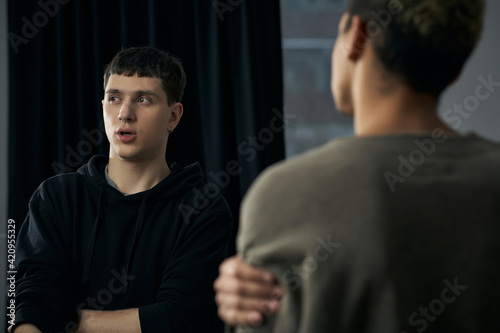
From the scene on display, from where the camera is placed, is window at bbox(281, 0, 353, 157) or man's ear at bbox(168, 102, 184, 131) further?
window at bbox(281, 0, 353, 157)

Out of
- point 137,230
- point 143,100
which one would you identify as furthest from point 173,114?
point 137,230

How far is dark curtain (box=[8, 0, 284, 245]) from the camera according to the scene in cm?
251

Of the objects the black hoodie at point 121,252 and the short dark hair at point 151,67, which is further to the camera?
the short dark hair at point 151,67

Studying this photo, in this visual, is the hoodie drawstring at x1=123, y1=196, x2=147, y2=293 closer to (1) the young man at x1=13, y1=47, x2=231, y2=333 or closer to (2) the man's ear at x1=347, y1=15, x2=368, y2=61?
(1) the young man at x1=13, y1=47, x2=231, y2=333

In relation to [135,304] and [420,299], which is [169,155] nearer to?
[135,304]

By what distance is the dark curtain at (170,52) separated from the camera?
251 cm

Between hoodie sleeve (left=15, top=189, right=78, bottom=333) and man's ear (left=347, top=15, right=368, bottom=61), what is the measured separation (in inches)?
48.4

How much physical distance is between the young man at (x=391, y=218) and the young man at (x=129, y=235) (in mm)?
894

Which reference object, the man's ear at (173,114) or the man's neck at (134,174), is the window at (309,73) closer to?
the man's ear at (173,114)

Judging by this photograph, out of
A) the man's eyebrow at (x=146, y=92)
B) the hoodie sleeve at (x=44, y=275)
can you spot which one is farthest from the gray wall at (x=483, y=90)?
the hoodie sleeve at (x=44, y=275)

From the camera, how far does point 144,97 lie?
1.72m

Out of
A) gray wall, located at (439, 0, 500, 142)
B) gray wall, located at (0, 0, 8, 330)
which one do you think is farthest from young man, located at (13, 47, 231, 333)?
gray wall, located at (439, 0, 500, 142)

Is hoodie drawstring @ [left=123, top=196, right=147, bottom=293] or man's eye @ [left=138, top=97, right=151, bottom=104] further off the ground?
man's eye @ [left=138, top=97, right=151, bottom=104]

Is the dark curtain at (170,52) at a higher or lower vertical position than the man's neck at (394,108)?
higher
